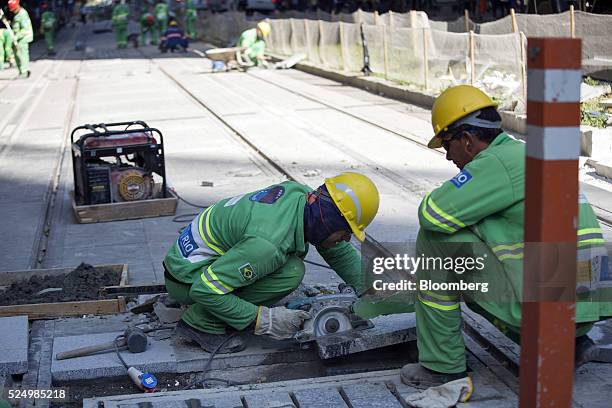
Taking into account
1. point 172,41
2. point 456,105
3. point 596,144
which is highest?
point 456,105

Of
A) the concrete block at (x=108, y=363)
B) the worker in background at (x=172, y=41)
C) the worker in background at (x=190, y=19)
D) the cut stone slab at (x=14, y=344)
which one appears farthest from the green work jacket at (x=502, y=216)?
the worker in background at (x=190, y=19)

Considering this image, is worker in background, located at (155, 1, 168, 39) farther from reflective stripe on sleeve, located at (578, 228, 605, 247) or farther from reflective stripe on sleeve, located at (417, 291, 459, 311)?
reflective stripe on sleeve, located at (578, 228, 605, 247)

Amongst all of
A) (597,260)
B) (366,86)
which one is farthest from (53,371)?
(366,86)

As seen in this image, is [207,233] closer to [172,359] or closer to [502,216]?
[172,359]

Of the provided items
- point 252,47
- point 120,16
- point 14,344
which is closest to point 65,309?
point 14,344

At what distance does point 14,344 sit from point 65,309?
75 centimetres

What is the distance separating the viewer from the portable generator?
928cm

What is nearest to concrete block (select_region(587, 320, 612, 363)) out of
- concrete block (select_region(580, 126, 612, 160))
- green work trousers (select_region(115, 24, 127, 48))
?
concrete block (select_region(580, 126, 612, 160))

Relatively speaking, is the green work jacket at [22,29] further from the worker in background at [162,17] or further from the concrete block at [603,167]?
the concrete block at [603,167]

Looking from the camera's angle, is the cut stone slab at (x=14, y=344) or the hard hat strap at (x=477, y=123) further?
the cut stone slab at (x=14, y=344)

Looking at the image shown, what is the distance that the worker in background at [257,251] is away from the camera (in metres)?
5.00

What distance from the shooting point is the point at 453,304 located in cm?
452

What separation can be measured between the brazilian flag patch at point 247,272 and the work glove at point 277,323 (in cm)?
29

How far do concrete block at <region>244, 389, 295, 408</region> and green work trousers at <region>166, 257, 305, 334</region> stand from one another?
0.73 metres
